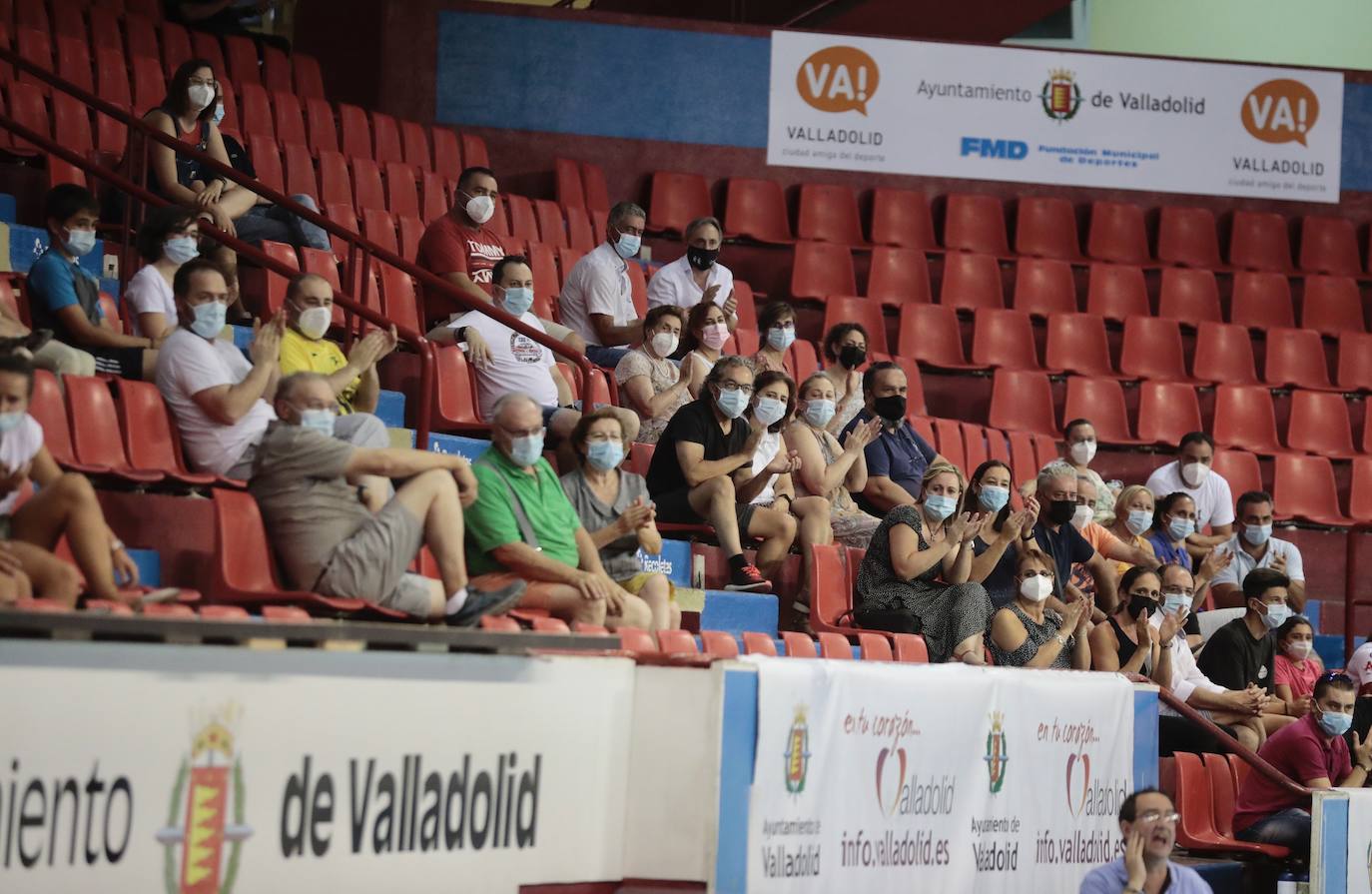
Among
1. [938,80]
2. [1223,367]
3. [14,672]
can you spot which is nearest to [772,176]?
[938,80]

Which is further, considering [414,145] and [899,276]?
[899,276]

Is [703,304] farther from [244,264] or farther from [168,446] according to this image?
[168,446]

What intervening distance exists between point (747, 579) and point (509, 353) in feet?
4.74

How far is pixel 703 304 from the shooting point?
7992 millimetres

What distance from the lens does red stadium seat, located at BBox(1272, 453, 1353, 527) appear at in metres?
10.1

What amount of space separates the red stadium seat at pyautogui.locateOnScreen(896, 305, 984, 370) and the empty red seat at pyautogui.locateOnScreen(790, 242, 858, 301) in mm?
481

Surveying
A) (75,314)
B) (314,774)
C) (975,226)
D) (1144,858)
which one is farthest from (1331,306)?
(314,774)

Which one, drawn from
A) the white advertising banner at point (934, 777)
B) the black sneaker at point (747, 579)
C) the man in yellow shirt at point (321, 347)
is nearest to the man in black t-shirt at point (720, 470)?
the black sneaker at point (747, 579)

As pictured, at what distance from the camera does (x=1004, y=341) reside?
417 inches

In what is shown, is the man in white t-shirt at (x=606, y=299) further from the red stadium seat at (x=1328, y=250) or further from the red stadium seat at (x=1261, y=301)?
the red stadium seat at (x=1328, y=250)

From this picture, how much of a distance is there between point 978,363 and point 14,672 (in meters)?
7.44

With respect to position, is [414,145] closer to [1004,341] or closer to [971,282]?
[971,282]

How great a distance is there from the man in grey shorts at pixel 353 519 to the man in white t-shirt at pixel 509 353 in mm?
2005

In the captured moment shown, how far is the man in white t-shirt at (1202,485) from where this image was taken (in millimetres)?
9336
